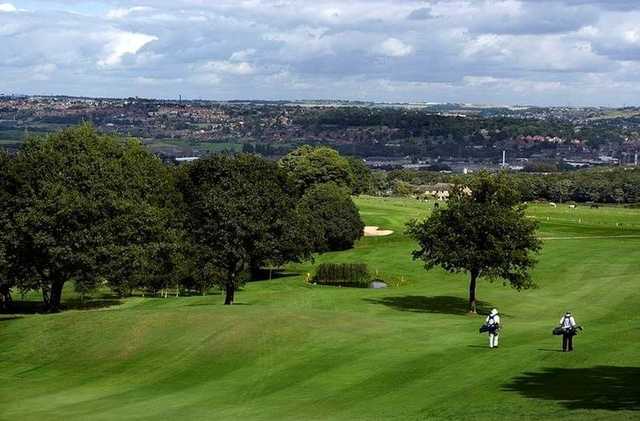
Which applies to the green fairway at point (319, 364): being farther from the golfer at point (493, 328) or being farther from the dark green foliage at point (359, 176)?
the dark green foliage at point (359, 176)

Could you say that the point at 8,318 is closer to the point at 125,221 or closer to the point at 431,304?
the point at 125,221

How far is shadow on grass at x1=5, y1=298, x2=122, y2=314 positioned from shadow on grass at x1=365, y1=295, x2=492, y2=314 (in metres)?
18.8

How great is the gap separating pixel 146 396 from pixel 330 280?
2238 inches

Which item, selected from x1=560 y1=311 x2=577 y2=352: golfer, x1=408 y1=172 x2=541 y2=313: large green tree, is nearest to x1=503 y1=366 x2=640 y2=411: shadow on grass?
x1=560 y1=311 x2=577 y2=352: golfer

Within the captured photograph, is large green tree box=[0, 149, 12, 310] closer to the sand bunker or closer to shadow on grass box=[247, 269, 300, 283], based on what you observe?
shadow on grass box=[247, 269, 300, 283]

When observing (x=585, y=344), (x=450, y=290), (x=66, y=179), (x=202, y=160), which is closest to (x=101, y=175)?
(x=66, y=179)

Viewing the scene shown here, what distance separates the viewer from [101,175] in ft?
223

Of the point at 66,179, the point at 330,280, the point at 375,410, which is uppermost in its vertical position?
the point at 66,179

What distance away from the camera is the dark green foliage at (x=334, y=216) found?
117 meters

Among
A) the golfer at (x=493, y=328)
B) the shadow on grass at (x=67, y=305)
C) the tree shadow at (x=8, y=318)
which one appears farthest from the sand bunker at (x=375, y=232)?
the golfer at (x=493, y=328)

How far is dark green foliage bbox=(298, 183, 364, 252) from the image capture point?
385 feet

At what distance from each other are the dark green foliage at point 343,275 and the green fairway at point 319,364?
24.8 metres

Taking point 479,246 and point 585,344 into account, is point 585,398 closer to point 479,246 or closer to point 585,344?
point 585,344

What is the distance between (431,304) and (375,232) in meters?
61.7
